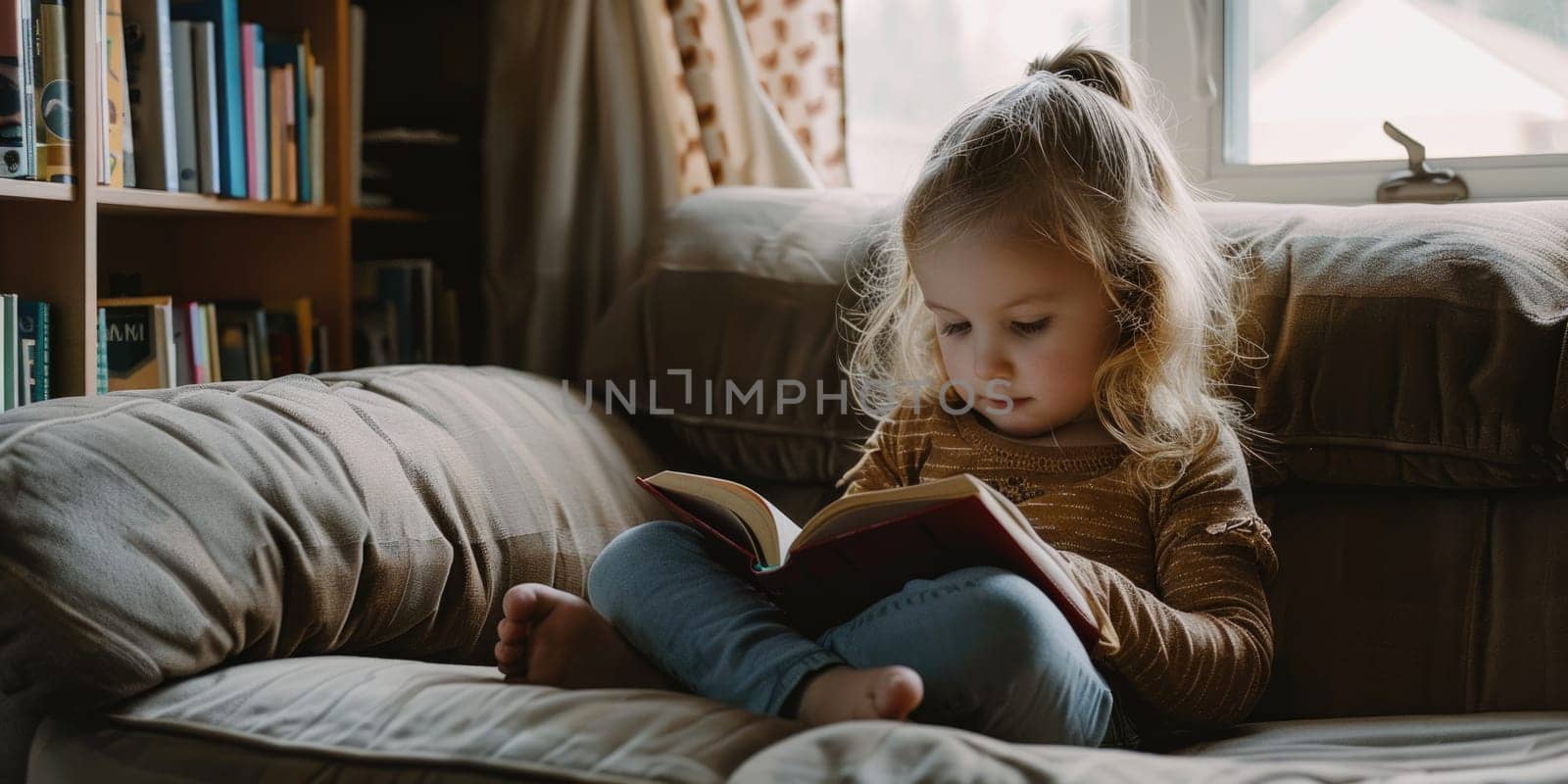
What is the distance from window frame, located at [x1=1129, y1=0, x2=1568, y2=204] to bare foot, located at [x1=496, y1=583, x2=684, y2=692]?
3.65 feet

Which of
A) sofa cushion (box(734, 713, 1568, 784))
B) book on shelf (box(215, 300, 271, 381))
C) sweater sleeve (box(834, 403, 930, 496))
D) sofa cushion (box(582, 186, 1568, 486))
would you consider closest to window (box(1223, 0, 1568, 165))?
sofa cushion (box(582, 186, 1568, 486))

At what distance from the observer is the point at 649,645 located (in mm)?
977

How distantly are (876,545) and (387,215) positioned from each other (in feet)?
4.63

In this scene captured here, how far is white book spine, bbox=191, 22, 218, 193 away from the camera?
5.40ft

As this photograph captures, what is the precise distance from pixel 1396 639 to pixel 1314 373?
25cm

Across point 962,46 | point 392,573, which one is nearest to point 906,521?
point 392,573

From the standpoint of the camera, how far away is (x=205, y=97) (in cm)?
165

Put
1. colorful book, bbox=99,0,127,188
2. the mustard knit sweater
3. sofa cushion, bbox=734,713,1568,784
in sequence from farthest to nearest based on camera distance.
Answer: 1. colorful book, bbox=99,0,127,188
2. the mustard knit sweater
3. sofa cushion, bbox=734,713,1568,784

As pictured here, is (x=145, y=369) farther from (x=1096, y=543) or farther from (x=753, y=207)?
(x=1096, y=543)

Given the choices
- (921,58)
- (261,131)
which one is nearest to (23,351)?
(261,131)

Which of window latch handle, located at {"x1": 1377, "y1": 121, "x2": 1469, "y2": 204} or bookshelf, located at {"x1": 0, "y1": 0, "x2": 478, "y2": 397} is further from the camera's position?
bookshelf, located at {"x1": 0, "y1": 0, "x2": 478, "y2": 397}

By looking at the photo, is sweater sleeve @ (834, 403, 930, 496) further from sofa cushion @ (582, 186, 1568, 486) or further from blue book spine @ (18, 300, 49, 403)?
blue book spine @ (18, 300, 49, 403)

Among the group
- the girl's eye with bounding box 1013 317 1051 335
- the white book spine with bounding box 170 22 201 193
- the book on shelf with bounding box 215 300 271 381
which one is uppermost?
the white book spine with bounding box 170 22 201 193

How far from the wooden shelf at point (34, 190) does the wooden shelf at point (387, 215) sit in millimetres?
548
